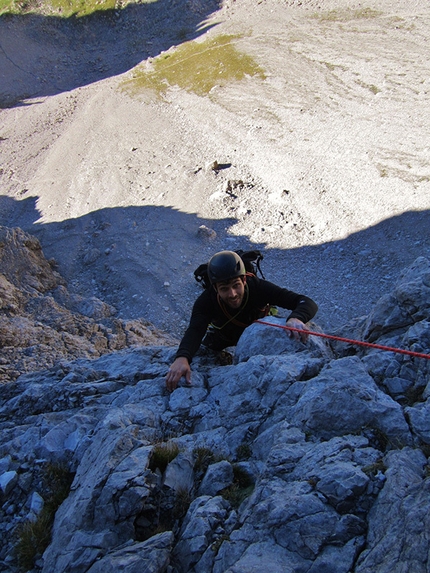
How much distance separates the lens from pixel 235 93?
66.4 feet

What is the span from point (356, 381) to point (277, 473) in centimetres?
128

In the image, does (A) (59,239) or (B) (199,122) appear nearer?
(A) (59,239)

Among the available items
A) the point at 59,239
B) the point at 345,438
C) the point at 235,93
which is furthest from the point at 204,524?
the point at 235,93

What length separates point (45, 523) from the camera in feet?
13.8

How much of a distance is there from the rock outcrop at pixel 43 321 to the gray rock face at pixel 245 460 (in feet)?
5.50

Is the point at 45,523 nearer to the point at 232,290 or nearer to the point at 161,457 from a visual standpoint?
the point at 161,457

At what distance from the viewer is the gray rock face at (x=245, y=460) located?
10.6 ft

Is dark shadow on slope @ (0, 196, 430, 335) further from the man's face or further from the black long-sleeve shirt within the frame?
the man's face

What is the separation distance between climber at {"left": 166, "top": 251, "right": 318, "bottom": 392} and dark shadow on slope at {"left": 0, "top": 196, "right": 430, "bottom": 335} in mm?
4154

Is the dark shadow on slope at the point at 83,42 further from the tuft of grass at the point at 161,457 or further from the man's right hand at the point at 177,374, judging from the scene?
the tuft of grass at the point at 161,457

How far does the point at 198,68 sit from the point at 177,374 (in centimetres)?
2174

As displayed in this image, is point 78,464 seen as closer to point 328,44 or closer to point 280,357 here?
point 280,357

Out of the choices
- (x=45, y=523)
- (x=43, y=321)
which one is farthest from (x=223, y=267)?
(x=43, y=321)

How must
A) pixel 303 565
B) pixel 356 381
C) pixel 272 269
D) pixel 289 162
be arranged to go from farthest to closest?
1. pixel 289 162
2. pixel 272 269
3. pixel 356 381
4. pixel 303 565
